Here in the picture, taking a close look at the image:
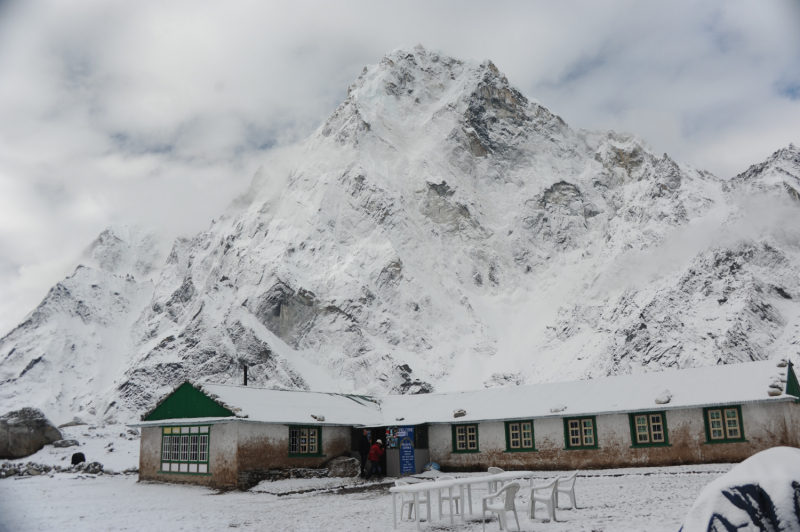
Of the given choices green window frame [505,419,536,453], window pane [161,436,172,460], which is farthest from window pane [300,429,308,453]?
green window frame [505,419,536,453]

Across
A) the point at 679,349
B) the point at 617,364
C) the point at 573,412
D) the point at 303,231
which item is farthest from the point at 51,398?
the point at 573,412

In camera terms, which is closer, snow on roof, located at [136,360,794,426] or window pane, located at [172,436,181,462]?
snow on roof, located at [136,360,794,426]

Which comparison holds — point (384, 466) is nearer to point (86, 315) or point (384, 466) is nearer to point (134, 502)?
point (134, 502)

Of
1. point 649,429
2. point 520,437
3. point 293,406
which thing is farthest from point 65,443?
point 649,429

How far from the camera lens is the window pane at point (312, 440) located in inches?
996

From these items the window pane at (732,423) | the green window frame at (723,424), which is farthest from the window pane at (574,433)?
the window pane at (732,423)

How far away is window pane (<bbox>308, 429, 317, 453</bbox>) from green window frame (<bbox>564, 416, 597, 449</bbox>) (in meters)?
10.1

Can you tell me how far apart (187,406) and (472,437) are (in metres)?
12.0

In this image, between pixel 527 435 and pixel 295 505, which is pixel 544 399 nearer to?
pixel 527 435

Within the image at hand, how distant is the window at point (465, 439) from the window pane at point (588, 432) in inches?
180

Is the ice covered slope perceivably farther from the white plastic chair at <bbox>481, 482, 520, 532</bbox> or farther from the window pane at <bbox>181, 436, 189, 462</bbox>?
the white plastic chair at <bbox>481, 482, 520, 532</bbox>

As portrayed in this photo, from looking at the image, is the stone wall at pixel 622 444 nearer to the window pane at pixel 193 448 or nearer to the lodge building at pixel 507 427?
the lodge building at pixel 507 427

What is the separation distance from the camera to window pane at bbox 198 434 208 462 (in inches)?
928

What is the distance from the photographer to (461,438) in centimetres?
2736
